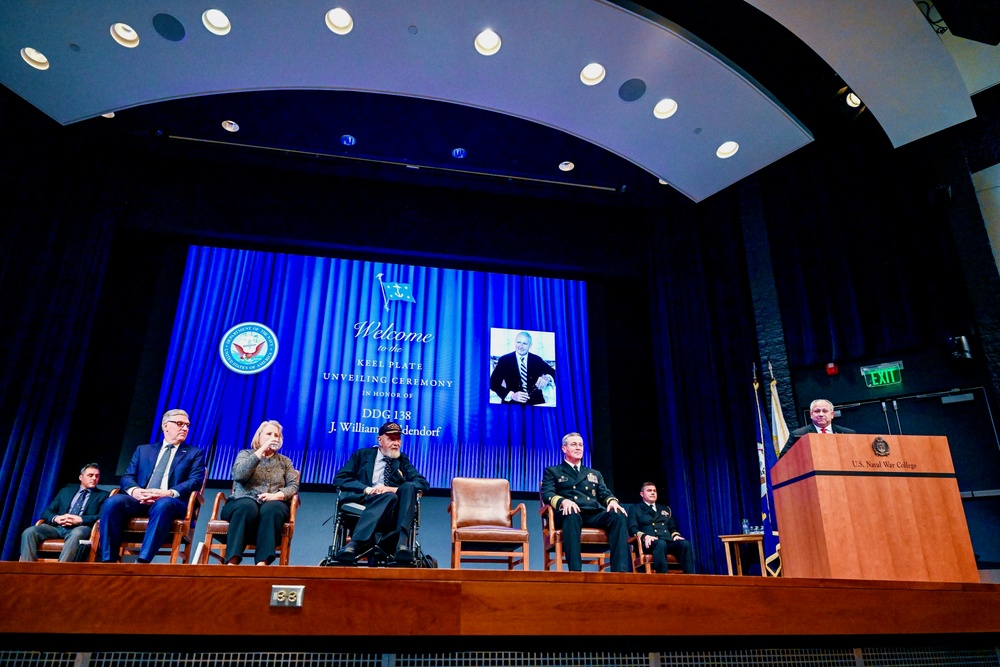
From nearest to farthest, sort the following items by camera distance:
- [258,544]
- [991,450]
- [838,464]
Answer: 1. [838,464]
2. [258,544]
3. [991,450]

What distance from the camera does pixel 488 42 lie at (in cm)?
432

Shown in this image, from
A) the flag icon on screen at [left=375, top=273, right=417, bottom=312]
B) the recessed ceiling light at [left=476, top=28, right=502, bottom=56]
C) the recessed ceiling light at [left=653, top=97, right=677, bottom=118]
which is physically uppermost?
the recessed ceiling light at [left=476, top=28, right=502, bottom=56]

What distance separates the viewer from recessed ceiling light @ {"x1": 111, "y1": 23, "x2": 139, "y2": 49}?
13.5ft

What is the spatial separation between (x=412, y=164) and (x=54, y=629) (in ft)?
15.9

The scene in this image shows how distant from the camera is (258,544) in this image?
3.63 metres

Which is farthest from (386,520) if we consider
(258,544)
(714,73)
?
(714,73)

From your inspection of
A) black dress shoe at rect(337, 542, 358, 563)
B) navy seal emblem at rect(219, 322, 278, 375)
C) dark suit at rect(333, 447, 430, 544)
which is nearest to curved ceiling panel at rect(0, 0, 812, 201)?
navy seal emblem at rect(219, 322, 278, 375)

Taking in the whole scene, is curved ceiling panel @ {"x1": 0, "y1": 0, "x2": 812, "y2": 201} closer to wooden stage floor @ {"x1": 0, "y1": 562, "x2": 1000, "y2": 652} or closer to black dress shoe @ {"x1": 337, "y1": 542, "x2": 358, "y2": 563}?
black dress shoe @ {"x1": 337, "y1": 542, "x2": 358, "y2": 563}

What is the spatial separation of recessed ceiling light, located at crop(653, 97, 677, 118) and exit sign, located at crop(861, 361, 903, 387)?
270cm

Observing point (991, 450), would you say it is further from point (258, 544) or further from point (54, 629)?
point (54, 629)

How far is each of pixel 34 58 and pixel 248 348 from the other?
2372mm

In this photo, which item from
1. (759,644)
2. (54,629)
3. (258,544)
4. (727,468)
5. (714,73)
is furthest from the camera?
(727,468)

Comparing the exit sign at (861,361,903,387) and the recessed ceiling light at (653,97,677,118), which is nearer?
the recessed ceiling light at (653,97,677,118)

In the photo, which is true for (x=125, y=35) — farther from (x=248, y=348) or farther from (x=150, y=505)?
(x=150, y=505)
